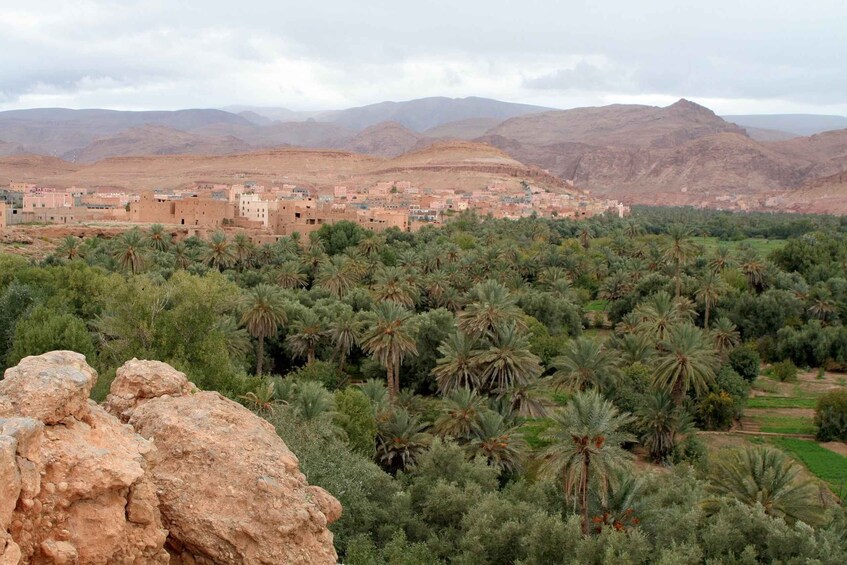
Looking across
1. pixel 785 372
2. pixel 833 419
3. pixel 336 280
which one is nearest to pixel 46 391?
pixel 833 419

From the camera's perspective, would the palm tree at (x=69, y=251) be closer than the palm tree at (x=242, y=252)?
Yes

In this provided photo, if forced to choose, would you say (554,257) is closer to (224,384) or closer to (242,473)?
(224,384)

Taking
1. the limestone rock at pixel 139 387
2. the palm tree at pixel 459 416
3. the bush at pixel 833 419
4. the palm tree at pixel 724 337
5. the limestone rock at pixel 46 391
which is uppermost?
the limestone rock at pixel 46 391

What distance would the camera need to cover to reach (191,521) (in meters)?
5.82

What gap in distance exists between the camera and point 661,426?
21.0m

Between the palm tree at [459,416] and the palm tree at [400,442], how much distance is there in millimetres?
549

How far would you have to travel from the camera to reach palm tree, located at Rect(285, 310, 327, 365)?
90.2 feet

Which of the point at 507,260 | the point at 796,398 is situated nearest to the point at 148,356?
the point at 796,398

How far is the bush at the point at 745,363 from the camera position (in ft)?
93.5

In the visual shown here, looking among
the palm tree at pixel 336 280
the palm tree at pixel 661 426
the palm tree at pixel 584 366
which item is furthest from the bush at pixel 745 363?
the palm tree at pixel 336 280

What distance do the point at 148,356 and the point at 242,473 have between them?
443 inches

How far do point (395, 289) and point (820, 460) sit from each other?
16.4m

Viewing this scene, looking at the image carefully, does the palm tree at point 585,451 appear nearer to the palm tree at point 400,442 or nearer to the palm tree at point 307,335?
the palm tree at point 400,442

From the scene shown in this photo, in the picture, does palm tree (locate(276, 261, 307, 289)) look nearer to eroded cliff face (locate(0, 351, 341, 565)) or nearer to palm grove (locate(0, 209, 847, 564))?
palm grove (locate(0, 209, 847, 564))
